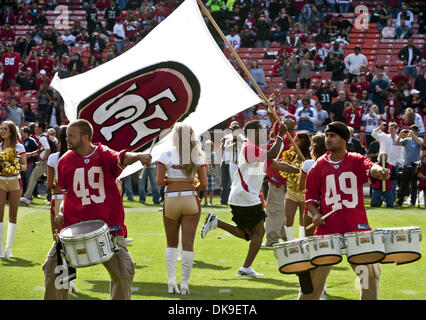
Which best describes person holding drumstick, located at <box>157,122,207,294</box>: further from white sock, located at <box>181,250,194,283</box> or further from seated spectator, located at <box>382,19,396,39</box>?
seated spectator, located at <box>382,19,396,39</box>

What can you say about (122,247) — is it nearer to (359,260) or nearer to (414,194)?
(359,260)

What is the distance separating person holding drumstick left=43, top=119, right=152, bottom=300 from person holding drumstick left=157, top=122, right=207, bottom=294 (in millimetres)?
1715

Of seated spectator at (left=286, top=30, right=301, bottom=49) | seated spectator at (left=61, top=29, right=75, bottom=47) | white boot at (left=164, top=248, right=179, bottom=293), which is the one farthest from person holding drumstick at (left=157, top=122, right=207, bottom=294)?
seated spectator at (left=61, top=29, right=75, bottom=47)

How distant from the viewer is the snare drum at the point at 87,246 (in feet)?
21.8

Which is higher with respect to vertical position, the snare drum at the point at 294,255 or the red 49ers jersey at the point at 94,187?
the red 49ers jersey at the point at 94,187

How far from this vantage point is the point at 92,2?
3375 centimetres

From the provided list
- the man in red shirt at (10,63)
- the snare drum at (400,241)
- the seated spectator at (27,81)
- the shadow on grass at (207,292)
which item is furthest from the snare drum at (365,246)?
the man in red shirt at (10,63)

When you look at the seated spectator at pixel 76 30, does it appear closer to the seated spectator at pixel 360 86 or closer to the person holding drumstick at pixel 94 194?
the seated spectator at pixel 360 86

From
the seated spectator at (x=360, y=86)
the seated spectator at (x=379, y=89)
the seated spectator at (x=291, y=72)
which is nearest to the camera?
the seated spectator at (x=379, y=89)

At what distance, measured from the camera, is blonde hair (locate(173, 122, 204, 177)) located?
342 inches

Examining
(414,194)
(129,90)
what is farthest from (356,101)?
(129,90)

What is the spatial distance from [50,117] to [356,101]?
31.3 ft

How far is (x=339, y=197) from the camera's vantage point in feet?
23.1

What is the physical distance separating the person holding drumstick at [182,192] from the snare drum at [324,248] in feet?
8.00
